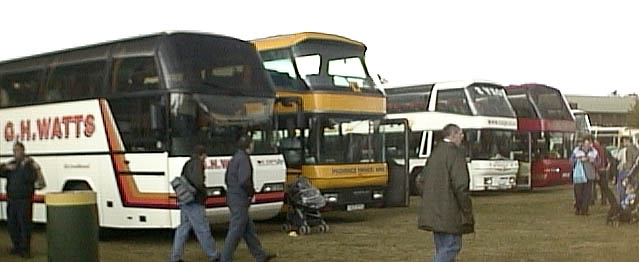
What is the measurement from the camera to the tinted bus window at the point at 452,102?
27.8 meters

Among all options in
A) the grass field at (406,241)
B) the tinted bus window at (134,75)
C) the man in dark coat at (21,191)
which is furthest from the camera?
the tinted bus window at (134,75)

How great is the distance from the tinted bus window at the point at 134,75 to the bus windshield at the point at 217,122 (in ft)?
1.97

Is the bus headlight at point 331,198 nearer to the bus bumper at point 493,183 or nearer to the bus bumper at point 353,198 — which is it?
the bus bumper at point 353,198

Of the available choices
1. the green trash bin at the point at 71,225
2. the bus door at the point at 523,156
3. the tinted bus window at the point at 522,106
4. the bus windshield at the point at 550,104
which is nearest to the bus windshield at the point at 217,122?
the green trash bin at the point at 71,225

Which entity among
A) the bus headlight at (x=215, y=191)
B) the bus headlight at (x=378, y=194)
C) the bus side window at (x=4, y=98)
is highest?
the bus side window at (x=4, y=98)

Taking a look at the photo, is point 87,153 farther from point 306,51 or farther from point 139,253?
point 306,51

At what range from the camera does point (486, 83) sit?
94.0 ft

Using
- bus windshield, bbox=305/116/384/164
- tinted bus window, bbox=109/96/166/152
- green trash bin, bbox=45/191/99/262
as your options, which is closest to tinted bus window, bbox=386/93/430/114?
bus windshield, bbox=305/116/384/164

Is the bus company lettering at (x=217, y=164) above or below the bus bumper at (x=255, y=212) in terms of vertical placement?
above

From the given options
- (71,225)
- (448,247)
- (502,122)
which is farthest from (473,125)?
(71,225)

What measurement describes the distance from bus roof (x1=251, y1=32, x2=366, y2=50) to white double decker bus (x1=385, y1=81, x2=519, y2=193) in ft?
27.1

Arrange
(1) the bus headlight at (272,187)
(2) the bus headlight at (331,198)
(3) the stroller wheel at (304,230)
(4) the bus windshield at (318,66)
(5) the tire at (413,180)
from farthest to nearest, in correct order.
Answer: (5) the tire at (413,180), (4) the bus windshield at (318,66), (2) the bus headlight at (331,198), (3) the stroller wheel at (304,230), (1) the bus headlight at (272,187)

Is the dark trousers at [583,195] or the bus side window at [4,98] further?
the dark trousers at [583,195]

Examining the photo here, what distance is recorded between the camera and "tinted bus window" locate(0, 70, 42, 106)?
17109mm
